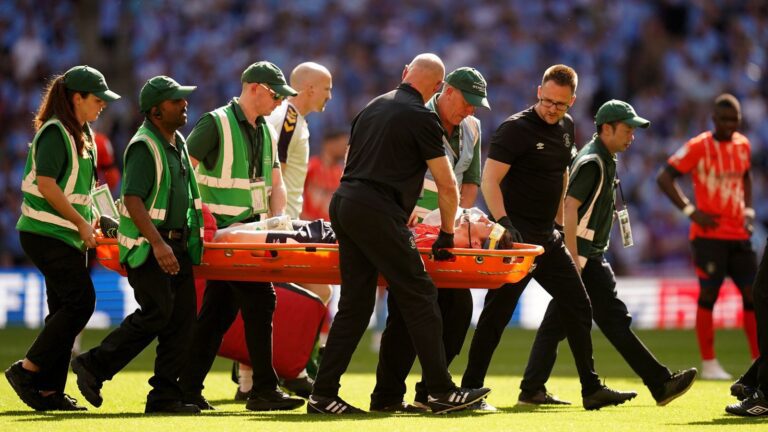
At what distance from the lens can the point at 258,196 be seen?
9.84 metres

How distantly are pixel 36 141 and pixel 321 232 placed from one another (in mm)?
1949

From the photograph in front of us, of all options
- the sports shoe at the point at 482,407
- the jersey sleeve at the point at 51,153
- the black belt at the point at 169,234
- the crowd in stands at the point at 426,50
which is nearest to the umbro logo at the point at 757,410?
the sports shoe at the point at 482,407

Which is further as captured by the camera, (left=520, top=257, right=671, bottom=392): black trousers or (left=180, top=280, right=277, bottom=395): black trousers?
(left=520, top=257, right=671, bottom=392): black trousers

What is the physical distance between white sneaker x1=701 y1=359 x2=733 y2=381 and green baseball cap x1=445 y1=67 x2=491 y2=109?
5.03 m

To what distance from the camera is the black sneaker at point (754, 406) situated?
9086 millimetres

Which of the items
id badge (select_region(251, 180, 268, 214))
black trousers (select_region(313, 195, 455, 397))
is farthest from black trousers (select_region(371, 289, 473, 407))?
id badge (select_region(251, 180, 268, 214))

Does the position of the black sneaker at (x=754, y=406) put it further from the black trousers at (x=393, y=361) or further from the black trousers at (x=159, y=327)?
the black trousers at (x=159, y=327)

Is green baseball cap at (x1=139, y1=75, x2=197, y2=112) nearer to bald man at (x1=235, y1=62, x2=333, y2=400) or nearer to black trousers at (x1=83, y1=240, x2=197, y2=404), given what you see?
black trousers at (x1=83, y1=240, x2=197, y2=404)

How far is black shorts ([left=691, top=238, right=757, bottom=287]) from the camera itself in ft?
43.8

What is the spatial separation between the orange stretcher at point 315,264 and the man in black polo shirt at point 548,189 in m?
0.50

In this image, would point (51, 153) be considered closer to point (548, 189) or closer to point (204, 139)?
point (204, 139)

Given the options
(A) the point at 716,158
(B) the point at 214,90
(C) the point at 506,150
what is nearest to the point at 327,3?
(B) the point at 214,90

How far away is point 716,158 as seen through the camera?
13.6 metres

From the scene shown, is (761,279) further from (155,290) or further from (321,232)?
(155,290)
